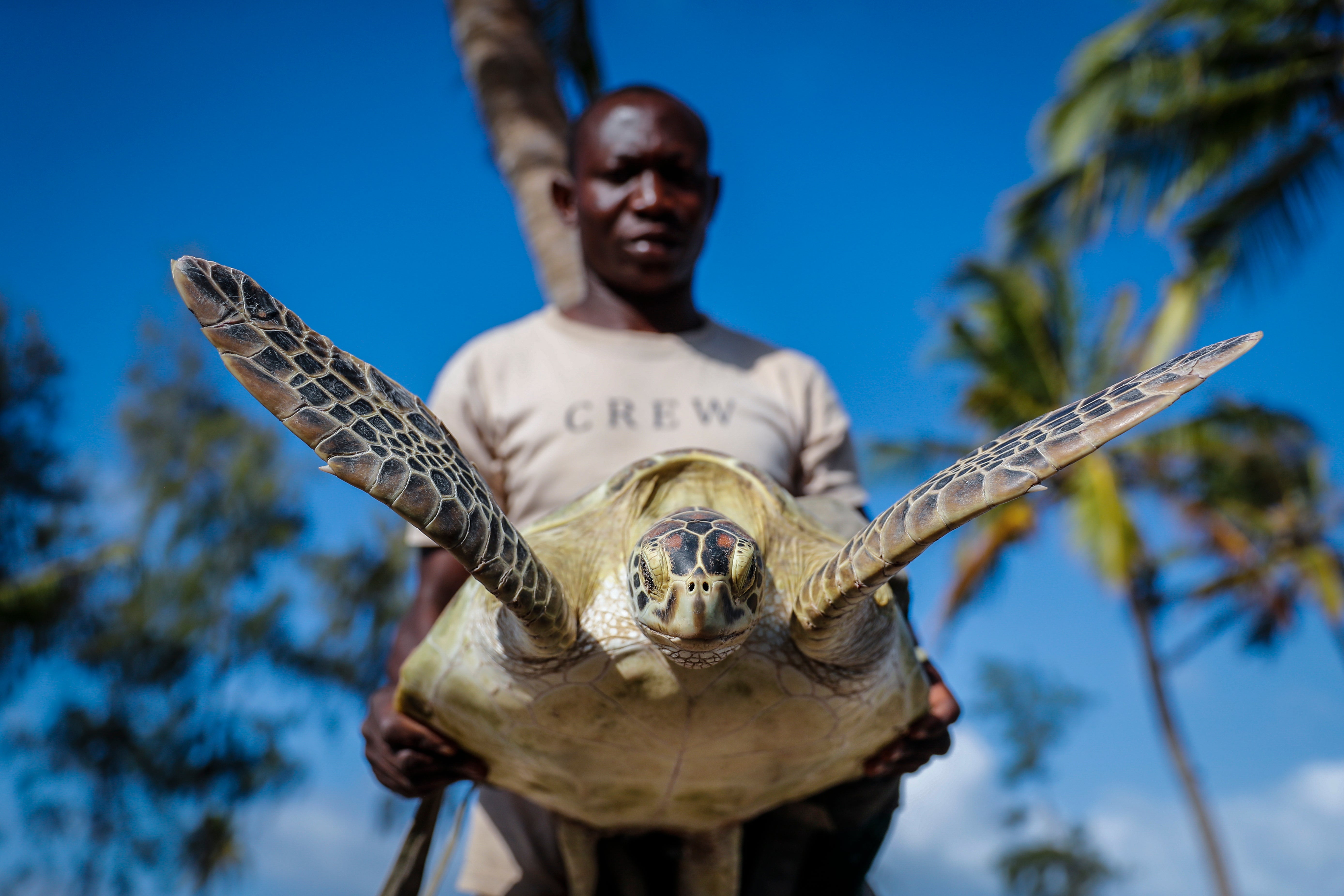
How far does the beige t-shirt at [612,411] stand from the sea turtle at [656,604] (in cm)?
31

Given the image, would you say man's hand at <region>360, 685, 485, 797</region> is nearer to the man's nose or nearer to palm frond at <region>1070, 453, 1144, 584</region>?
the man's nose

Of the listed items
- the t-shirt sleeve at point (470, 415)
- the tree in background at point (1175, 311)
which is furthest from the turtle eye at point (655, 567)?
the tree in background at point (1175, 311)

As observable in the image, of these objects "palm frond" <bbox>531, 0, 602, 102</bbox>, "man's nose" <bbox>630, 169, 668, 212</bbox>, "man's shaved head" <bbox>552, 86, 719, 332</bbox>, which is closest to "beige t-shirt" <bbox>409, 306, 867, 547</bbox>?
"man's shaved head" <bbox>552, 86, 719, 332</bbox>

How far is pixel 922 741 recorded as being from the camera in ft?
5.18

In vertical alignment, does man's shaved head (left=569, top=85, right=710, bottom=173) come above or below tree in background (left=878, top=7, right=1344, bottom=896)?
below

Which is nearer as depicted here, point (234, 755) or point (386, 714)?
point (386, 714)

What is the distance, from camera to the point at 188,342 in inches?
504

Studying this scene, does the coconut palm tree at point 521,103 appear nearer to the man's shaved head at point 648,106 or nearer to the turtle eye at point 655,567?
the man's shaved head at point 648,106

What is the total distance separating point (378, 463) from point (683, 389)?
959 mm

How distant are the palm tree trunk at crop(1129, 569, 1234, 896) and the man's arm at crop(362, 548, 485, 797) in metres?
10.8

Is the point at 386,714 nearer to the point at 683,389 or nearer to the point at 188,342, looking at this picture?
the point at 683,389

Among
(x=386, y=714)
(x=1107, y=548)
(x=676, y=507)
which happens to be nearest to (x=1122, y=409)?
(x=676, y=507)

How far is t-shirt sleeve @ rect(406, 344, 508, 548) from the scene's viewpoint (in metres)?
1.82

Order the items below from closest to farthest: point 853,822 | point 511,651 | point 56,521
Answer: point 511,651
point 853,822
point 56,521
